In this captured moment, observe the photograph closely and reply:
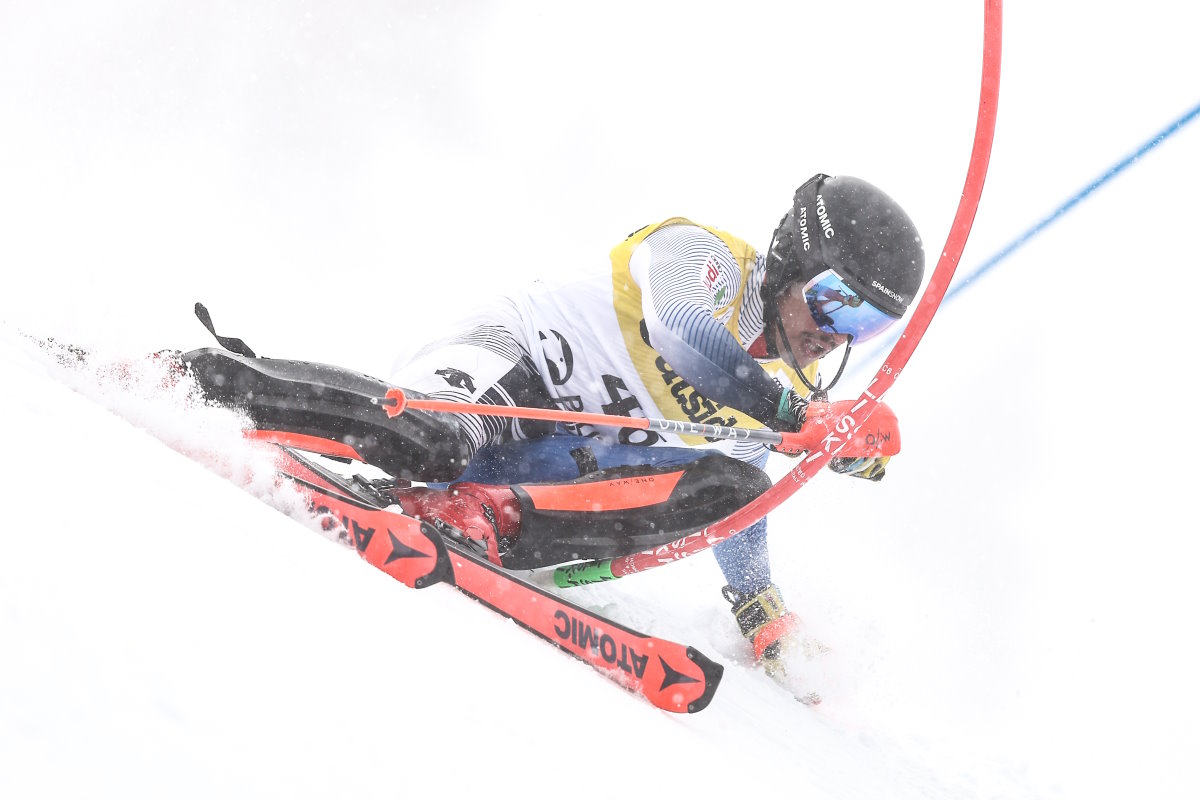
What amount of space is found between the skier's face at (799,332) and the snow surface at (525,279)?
701 mm

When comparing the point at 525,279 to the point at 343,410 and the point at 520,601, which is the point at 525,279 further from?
the point at 520,601

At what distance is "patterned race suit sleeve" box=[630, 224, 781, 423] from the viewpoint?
243cm

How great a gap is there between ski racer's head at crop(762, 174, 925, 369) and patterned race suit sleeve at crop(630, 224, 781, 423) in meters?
0.20

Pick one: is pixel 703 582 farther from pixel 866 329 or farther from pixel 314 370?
pixel 314 370

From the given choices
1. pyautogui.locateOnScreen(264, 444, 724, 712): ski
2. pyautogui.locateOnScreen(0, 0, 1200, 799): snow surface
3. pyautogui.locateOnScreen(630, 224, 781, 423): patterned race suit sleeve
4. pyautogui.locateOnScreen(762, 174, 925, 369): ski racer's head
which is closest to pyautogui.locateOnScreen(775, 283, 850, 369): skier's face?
pyautogui.locateOnScreen(762, 174, 925, 369): ski racer's head

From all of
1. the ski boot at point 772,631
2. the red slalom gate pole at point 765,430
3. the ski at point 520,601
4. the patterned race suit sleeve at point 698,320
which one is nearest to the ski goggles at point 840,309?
the patterned race suit sleeve at point 698,320

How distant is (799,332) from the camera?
2.90 meters

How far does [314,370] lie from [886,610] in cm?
358

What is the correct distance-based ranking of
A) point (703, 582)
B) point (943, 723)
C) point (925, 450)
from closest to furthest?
point (943, 723), point (703, 582), point (925, 450)

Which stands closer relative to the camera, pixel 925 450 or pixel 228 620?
pixel 228 620

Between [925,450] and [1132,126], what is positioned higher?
[1132,126]

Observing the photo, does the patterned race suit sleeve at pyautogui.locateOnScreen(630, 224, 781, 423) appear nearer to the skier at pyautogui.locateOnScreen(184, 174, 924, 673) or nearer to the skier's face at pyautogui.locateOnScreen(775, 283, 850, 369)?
the skier at pyautogui.locateOnScreen(184, 174, 924, 673)

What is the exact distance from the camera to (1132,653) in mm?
4586

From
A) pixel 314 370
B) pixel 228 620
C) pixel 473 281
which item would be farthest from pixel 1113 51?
pixel 228 620
